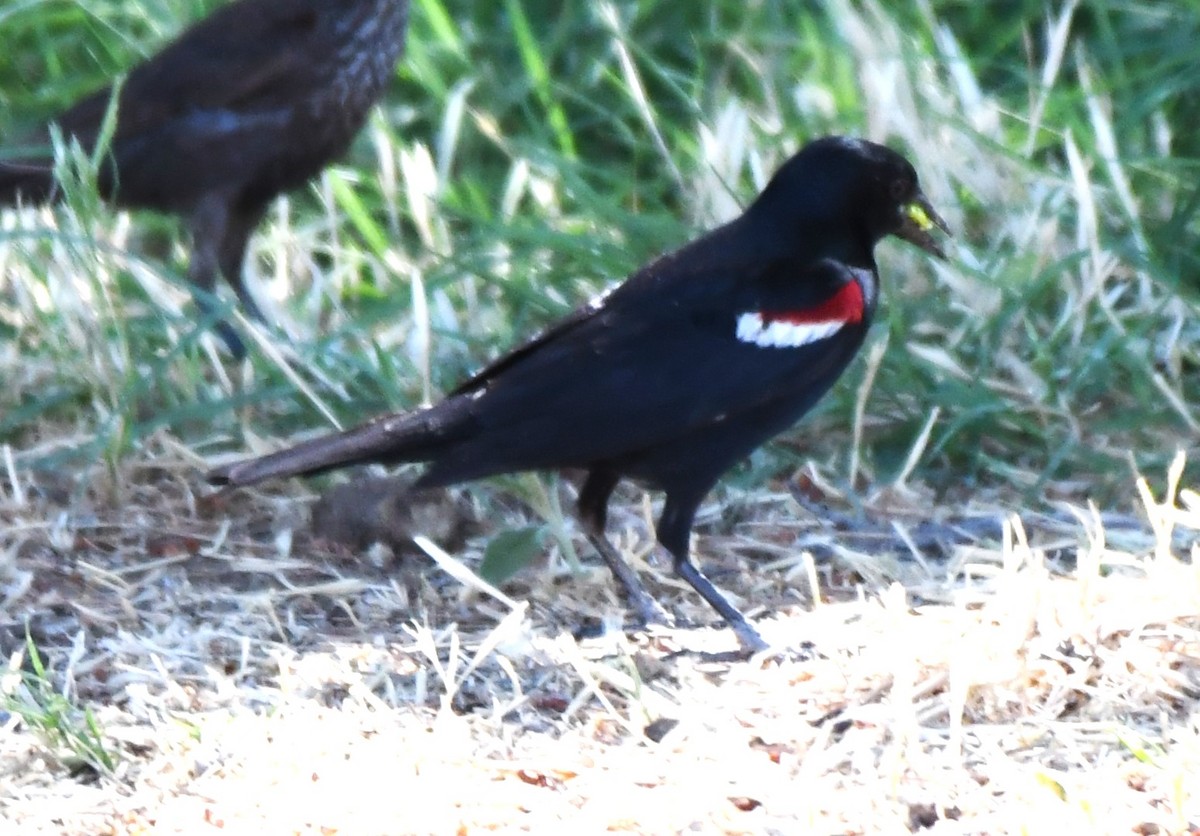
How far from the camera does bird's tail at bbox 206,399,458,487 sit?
10.9 ft

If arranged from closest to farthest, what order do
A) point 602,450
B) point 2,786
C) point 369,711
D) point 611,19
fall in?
1. point 2,786
2. point 369,711
3. point 602,450
4. point 611,19

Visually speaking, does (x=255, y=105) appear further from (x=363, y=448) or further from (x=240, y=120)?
(x=363, y=448)

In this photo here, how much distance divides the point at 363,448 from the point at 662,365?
1.74 feet

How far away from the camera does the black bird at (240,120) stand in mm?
5195

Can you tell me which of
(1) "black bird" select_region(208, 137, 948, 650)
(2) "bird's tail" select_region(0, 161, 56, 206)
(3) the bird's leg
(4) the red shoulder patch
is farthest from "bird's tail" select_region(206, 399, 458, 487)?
(2) "bird's tail" select_region(0, 161, 56, 206)

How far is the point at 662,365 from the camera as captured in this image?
11.4 ft

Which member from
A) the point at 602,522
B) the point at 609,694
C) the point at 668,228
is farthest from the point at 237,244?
the point at 609,694

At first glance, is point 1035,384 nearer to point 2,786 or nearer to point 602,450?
point 602,450

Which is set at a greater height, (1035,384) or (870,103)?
(870,103)

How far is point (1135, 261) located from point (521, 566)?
166 centimetres

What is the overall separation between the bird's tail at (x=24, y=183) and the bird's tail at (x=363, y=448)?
6.87 ft

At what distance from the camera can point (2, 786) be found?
269 cm

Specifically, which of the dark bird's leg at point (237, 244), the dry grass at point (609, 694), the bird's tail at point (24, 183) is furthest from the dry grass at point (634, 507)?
the bird's tail at point (24, 183)

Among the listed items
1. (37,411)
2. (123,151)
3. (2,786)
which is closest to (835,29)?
(123,151)
